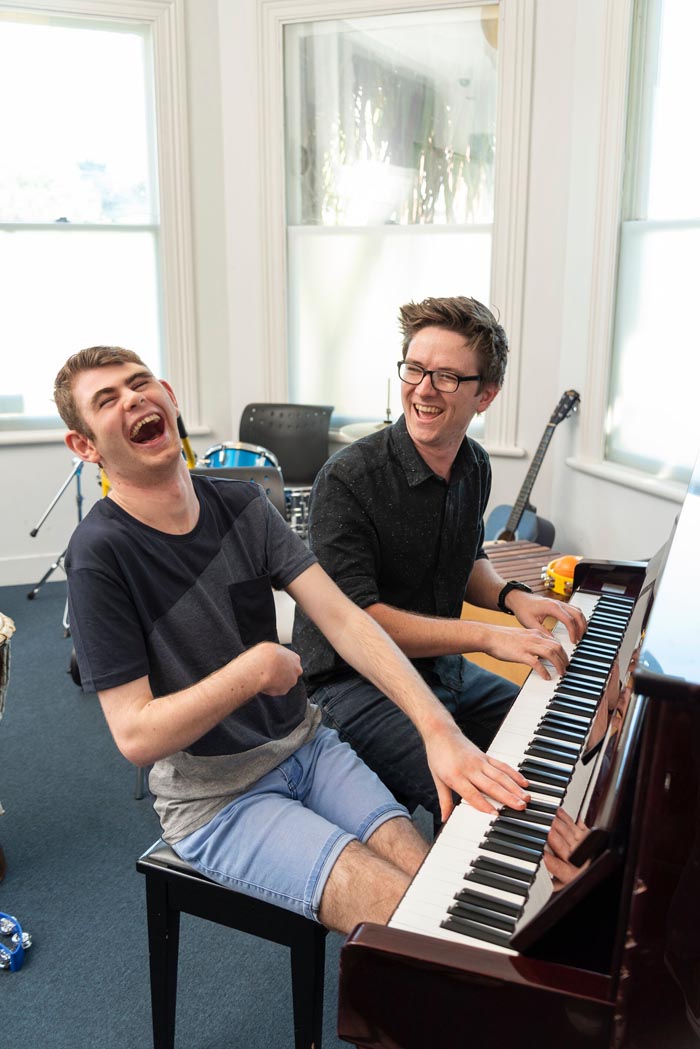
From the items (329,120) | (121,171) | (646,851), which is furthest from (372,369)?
(646,851)

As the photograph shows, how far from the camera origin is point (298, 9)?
4.27 metres

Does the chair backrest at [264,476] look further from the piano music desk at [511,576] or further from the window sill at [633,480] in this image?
the window sill at [633,480]

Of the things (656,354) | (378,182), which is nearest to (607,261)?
(656,354)

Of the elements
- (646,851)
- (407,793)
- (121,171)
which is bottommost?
(407,793)

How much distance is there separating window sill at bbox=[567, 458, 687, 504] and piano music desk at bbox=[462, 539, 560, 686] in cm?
59

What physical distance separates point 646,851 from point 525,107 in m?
3.85

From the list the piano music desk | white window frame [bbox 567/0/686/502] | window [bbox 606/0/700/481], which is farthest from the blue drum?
window [bbox 606/0/700/481]

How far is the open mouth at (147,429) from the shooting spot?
56.1 inches

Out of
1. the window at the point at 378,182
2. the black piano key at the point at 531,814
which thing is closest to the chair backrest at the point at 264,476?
the black piano key at the point at 531,814

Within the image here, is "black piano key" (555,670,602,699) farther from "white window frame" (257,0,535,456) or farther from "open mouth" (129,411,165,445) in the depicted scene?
"white window frame" (257,0,535,456)

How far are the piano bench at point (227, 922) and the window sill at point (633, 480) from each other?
2.23 meters

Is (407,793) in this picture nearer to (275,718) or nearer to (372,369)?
(275,718)

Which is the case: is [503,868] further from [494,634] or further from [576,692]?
[494,634]

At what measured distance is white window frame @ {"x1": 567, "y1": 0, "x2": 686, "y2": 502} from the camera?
3.36 meters
